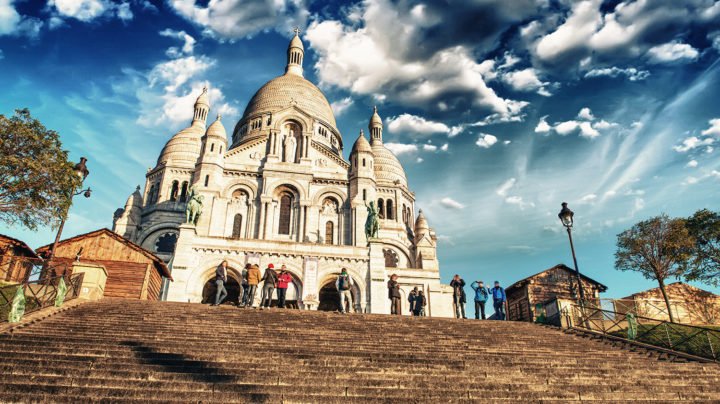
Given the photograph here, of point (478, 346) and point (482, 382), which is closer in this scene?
point (482, 382)

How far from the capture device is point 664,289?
30.2 m

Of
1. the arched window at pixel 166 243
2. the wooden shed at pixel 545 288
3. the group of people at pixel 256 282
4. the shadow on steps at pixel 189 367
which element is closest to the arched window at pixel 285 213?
the arched window at pixel 166 243

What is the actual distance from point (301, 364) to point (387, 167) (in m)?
39.4

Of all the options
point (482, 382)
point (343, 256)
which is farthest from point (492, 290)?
point (482, 382)

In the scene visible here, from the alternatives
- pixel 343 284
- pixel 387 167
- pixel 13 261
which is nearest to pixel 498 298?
pixel 343 284

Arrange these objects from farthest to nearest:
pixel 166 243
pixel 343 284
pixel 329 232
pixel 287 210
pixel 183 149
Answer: pixel 183 149 → pixel 166 243 → pixel 287 210 → pixel 329 232 → pixel 343 284

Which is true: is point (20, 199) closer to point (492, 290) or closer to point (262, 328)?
point (262, 328)

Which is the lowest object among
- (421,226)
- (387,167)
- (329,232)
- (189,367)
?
(189,367)

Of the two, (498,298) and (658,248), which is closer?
(498,298)

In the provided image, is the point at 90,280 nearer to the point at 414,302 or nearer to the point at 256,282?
the point at 256,282

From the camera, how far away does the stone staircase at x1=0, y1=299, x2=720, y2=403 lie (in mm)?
7777

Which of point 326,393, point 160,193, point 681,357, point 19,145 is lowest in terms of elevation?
point 326,393

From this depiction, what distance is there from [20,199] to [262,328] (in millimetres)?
13249

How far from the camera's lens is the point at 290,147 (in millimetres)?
35344
